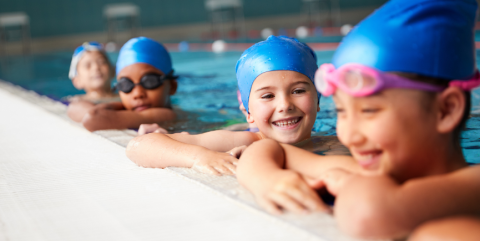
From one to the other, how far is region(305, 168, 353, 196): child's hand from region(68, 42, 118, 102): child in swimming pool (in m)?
3.81

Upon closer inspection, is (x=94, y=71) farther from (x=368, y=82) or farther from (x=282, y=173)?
(x=368, y=82)

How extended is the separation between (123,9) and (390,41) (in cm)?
1421

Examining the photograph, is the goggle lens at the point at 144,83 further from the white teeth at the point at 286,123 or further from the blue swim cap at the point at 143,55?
the white teeth at the point at 286,123

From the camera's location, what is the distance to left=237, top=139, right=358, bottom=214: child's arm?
55.2 inches

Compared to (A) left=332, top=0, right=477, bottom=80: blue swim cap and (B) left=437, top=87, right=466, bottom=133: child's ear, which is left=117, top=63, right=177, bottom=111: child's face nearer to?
(A) left=332, top=0, right=477, bottom=80: blue swim cap

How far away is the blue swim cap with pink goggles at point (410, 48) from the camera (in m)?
1.24

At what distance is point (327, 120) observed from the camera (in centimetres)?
367

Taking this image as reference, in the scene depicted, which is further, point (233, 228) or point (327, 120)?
point (327, 120)

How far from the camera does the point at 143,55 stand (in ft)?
12.3

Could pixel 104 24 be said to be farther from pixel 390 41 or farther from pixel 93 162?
pixel 390 41

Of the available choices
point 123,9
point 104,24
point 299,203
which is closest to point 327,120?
point 299,203

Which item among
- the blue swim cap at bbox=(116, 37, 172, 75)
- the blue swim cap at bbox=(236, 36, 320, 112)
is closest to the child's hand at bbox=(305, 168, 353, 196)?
the blue swim cap at bbox=(236, 36, 320, 112)

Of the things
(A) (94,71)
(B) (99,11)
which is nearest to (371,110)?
(A) (94,71)

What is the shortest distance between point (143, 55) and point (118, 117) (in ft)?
2.14
